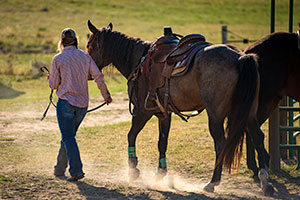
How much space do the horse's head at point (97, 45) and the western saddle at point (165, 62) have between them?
80 centimetres

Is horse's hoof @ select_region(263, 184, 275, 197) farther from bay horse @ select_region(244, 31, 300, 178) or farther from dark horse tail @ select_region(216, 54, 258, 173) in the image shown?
bay horse @ select_region(244, 31, 300, 178)

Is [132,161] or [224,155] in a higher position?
[224,155]

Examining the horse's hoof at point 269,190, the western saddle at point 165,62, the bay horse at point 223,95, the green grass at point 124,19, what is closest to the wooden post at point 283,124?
the bay horse at point 223,95

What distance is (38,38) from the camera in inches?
1176

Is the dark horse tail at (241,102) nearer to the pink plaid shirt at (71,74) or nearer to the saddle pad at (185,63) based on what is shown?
the saddle pad at (185,63)

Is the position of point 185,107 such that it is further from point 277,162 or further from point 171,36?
point 277,162

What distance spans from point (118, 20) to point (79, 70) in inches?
1251

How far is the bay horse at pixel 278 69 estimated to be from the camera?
575 centimetres

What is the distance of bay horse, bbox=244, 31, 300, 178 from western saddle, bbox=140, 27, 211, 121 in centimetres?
95

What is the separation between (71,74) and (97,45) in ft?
3.84

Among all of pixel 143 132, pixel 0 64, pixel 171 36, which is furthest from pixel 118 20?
pixel 171 36

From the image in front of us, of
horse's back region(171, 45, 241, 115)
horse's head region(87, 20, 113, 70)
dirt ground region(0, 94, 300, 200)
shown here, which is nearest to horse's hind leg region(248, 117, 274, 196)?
dirt ground region(0, 94, 300, 200)

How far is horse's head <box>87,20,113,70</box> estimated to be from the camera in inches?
252

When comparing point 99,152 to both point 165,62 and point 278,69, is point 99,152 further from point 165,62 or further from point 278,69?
point 278,69
